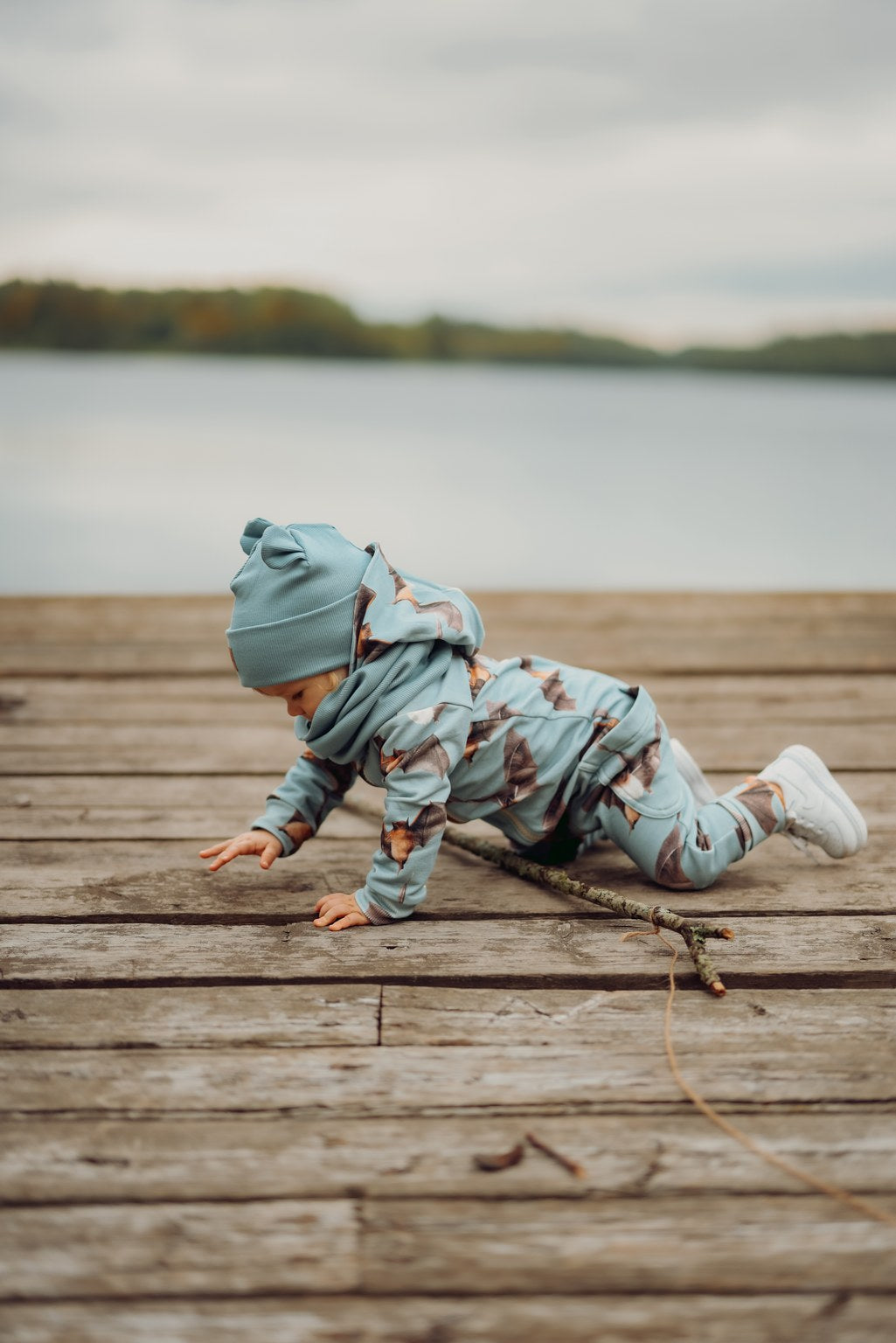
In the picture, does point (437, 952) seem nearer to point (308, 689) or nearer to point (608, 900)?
Result: point (608, 900)

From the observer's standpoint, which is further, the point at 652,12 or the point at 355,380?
the point at 355,380

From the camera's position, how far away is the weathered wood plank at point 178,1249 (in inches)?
Answer: 49.1

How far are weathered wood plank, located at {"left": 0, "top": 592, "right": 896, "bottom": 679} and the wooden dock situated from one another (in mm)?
1254

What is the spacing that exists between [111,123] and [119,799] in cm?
986

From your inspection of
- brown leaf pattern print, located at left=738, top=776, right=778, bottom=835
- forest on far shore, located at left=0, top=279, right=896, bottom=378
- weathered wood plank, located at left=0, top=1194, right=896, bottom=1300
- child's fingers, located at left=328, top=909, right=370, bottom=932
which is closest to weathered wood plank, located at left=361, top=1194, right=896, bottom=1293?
weathered wood plank, located at left=0, top=1194, right=896, bottom=1300

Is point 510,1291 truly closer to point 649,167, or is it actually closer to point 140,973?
point 140,973

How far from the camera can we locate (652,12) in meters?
7.77

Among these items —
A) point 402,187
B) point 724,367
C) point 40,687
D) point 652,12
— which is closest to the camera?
point 40,687

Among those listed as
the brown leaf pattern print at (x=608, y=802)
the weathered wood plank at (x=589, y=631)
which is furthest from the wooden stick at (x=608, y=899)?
the weathered wood plank at (x=589, y=631)

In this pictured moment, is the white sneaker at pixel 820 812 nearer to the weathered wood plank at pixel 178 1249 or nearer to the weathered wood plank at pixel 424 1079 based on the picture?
the weathered wood plank at pixel 424 1079

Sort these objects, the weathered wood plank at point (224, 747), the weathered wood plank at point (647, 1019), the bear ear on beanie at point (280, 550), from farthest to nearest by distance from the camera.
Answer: the weathered wood plank at point (224, 747), the bear ear on beanie at point (280, 550), the weathered wood plank at point (647, 1019)

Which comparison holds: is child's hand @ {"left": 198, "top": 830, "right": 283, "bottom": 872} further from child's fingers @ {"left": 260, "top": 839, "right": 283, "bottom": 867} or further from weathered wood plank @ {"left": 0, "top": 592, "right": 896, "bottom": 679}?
weathered wood plank @ {"left": 0, "top": 592, "right": 896, "bottom": 679}

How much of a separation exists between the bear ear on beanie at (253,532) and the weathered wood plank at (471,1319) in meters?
1.16

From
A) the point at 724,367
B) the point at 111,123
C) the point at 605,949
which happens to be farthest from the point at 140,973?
the point at 111,123
